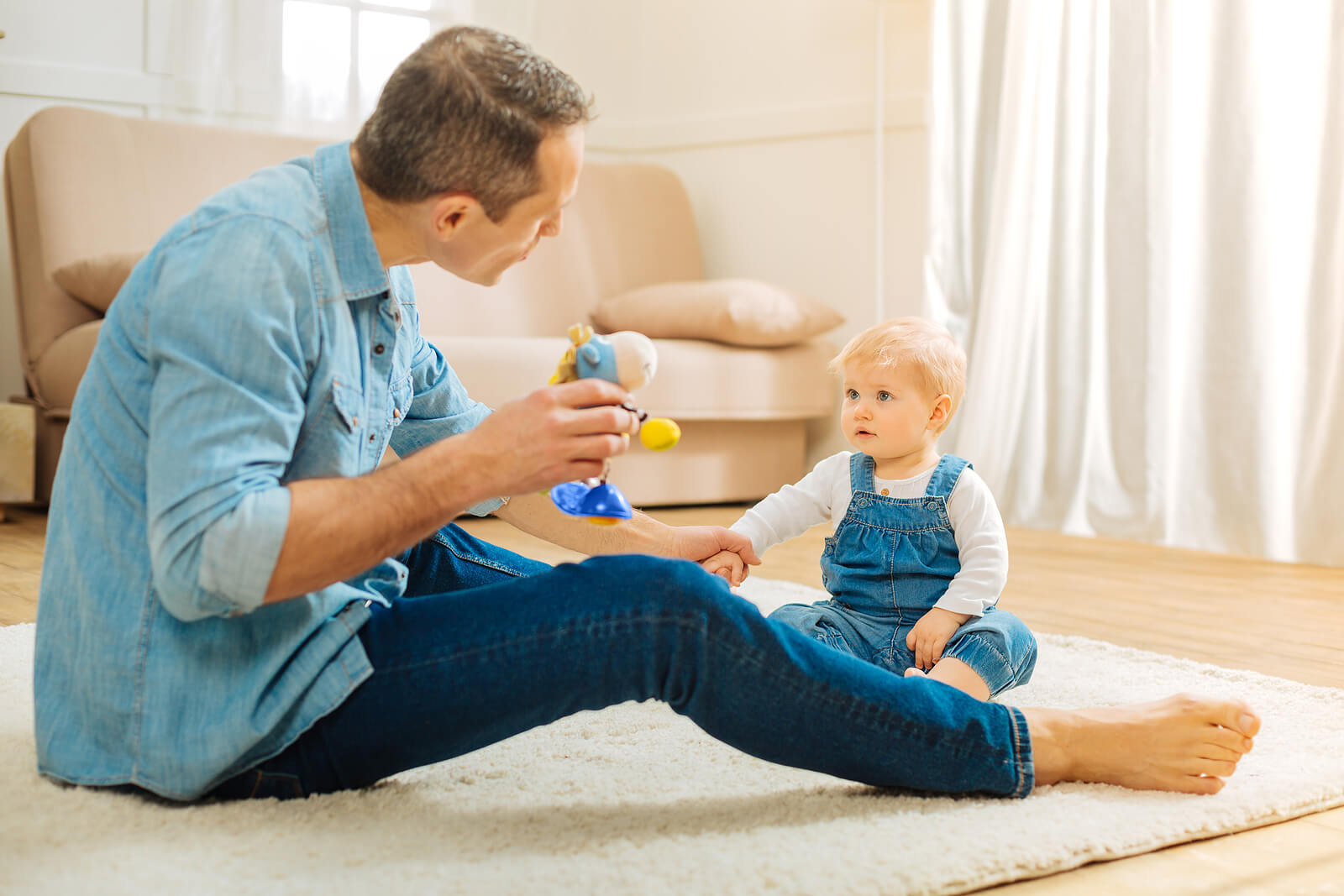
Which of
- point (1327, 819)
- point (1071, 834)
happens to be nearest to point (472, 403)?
point (1071, 834)

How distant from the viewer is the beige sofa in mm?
2988

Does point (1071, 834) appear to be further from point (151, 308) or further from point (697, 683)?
point (151, 308)

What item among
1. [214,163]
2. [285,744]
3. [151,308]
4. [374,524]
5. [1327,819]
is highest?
[214,163]

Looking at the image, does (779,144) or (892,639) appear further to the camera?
(779,144)

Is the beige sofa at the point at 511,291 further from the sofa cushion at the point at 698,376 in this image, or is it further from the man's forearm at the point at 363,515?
the man's forearm at the point at 363,515

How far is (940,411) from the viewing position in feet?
4.97

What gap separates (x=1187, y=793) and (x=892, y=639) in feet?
1.41

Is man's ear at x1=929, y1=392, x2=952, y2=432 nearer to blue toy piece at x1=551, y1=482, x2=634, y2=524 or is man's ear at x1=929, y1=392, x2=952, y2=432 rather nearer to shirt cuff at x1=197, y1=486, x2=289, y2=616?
blue toy piece at x1=551, y1=482, x2=634, y2=524

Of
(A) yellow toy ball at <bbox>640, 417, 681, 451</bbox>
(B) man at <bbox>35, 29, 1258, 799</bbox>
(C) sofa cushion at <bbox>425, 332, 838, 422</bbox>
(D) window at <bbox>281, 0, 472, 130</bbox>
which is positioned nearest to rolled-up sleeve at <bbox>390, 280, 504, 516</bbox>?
(B) man at <bbox>35, 29, 1258, 799</bbox>

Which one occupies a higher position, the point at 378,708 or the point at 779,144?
the point at 779,144

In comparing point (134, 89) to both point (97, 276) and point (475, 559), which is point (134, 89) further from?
point (475, 559)

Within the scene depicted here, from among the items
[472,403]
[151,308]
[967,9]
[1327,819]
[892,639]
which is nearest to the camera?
[151,308]

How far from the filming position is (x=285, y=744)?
0.93m

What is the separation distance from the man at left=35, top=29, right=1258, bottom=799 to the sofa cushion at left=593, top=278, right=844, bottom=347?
2.35 m
